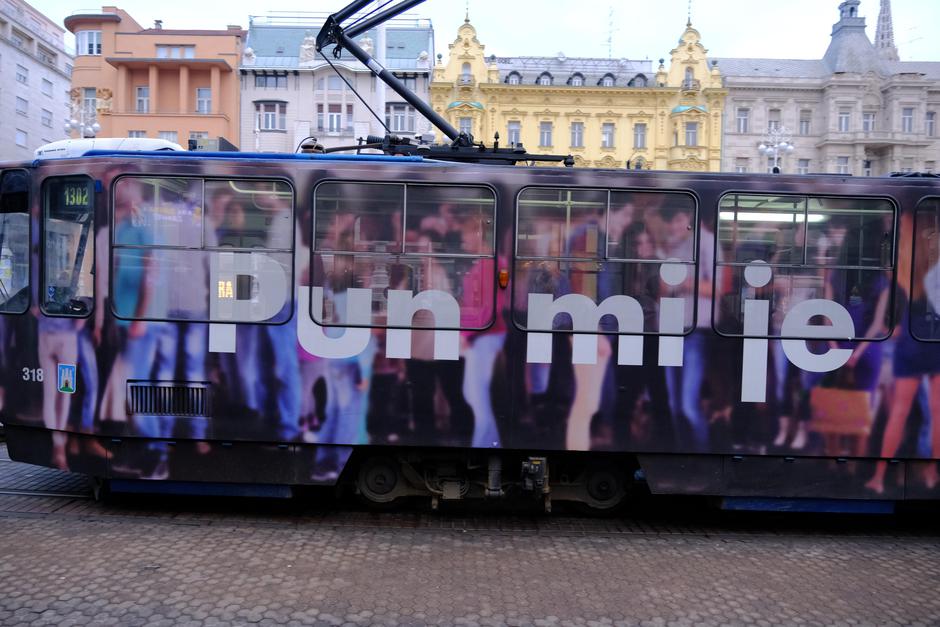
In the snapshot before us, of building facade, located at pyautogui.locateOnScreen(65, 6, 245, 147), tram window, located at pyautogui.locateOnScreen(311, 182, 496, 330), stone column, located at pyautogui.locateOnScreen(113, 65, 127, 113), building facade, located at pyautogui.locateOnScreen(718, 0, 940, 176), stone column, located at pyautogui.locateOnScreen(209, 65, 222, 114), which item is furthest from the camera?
building facade, located at pyautogui.locateOnScreen(718, 0, 940, 176)

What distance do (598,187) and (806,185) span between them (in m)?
1.80

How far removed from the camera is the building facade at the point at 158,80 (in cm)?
3891

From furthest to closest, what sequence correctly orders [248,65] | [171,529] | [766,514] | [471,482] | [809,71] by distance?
[809,71]
[248,65]
[766,514]
[471,482]
[171,529]

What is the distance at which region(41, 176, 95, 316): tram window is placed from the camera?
19.2 ft

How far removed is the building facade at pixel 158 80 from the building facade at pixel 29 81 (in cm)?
1294

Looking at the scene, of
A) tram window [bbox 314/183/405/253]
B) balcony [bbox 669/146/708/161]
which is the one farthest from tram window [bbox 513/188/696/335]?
balcony [bbox 669/146/708/161]

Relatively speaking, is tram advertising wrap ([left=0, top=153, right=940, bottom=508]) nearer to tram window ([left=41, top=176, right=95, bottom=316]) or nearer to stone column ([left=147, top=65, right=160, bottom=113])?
tram window ([left=41, top=176, right=95, bottom=316])

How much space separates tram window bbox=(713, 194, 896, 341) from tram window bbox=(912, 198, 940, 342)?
0.14 meters

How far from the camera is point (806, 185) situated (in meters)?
5.75

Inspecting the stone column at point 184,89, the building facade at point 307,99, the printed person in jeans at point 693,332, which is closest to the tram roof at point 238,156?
the printed person in jeans at point 693,332

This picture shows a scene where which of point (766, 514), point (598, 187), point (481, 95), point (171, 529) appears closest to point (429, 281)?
point (598, 187)

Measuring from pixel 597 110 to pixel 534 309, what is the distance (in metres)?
38.2

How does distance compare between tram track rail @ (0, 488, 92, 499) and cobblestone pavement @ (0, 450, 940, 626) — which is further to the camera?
tram track rail @ (0, 488, 92, 499)

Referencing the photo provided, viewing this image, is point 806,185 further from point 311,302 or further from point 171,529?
point 171,529
